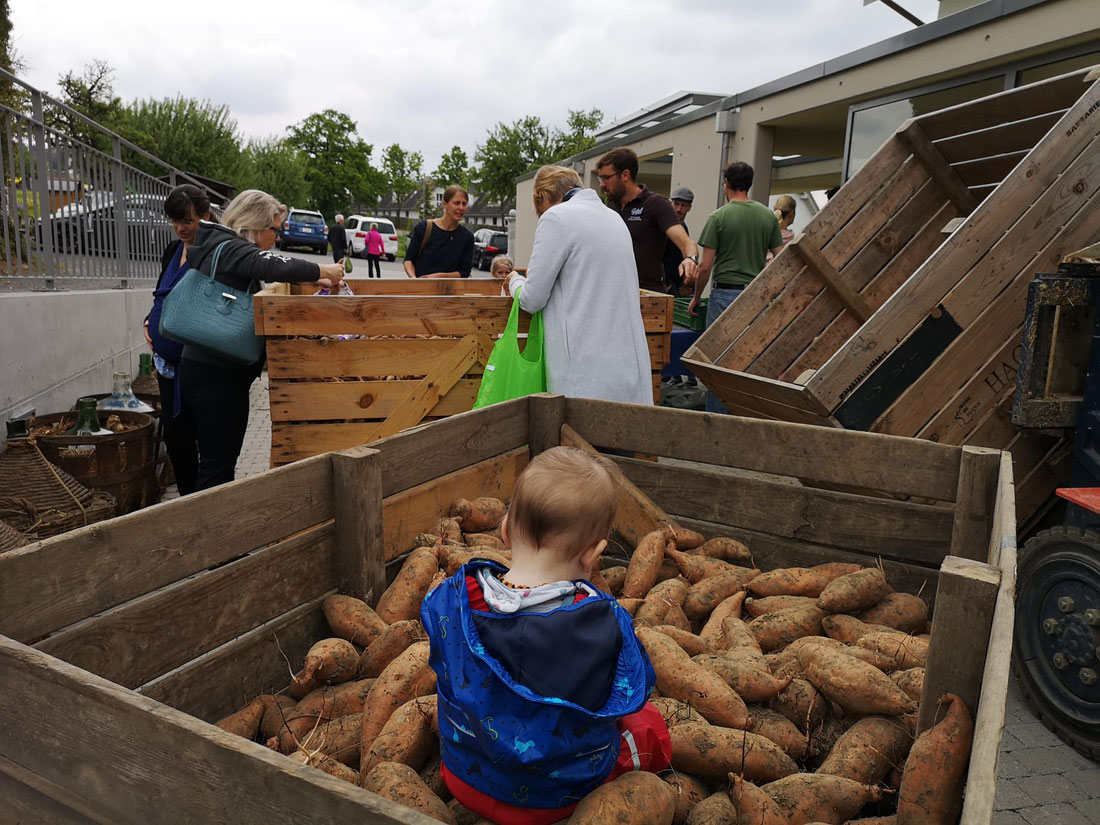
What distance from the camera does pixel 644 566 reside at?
3.19 m

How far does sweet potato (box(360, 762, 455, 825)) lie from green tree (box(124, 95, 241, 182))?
162 ft

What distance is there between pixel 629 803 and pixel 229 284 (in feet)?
11.4

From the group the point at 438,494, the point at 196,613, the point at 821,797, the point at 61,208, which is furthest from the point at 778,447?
the point at 61,208

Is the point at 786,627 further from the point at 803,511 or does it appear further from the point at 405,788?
the point at 405,788

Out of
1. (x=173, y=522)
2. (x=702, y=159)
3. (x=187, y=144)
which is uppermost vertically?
(x=187, y=144)

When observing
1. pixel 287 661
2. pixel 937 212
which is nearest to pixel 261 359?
pixel 287 661

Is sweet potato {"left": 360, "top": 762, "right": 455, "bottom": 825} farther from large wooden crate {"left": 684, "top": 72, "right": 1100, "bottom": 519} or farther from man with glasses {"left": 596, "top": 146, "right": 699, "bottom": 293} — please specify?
man with glasses {"left": 596, "top": 146, "right": 699, "bottom": 293}

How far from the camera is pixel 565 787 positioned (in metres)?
1.74

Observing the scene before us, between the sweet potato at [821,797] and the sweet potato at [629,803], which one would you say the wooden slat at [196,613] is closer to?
the sweet potato at [629,803]

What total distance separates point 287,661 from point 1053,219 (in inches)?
147

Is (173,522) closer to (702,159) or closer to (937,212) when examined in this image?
(937,212)

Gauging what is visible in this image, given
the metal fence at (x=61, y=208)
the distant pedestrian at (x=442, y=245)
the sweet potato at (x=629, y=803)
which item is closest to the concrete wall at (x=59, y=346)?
the metal fence at (x=61, y=208)

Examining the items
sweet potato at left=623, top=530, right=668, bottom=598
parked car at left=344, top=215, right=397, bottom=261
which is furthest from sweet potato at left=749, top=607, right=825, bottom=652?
parked car at left=344, top=215, right=397, bottom=261

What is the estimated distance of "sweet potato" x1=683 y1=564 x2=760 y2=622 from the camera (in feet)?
10.0
